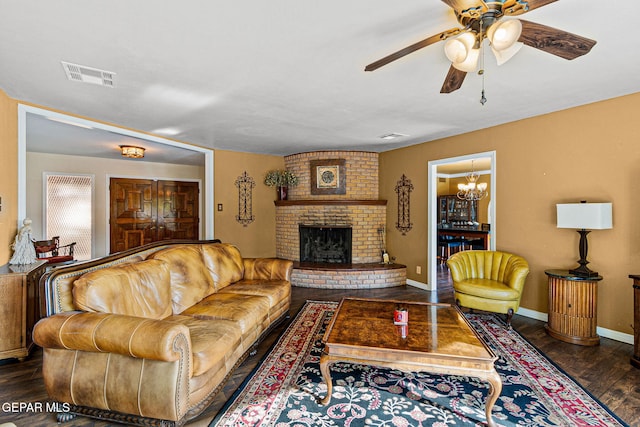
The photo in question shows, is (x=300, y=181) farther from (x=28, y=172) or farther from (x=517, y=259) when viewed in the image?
(x=28, y=172)

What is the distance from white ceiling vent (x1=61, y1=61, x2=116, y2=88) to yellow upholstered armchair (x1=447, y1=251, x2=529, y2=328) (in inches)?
157

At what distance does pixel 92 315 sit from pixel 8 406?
3.16 ft

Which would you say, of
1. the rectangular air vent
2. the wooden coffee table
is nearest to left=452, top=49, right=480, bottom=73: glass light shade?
the wooden coffee table

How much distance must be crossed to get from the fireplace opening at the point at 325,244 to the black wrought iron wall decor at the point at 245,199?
1094 millimetres

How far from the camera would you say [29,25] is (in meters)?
1.88

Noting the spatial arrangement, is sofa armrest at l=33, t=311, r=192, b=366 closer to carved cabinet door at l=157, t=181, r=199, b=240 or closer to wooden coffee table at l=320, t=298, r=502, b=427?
wooden coffee table at l=320, t=298, r=502, b=427

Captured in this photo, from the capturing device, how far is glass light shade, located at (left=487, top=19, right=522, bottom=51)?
1493 millimetres

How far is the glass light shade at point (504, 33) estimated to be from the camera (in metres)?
1.49

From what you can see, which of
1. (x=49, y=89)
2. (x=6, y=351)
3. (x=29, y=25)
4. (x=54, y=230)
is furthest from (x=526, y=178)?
(x=54, y=230)

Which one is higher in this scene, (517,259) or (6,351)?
(517,259)

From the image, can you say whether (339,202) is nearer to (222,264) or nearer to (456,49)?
(222,264)

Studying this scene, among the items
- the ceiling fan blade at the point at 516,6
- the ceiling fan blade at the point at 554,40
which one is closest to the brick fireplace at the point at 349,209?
the ceiling fan blade at the point at 554,40

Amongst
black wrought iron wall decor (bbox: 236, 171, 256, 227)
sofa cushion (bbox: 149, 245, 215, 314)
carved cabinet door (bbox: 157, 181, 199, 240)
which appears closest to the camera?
sofa cushion (bbox: 149, 245, 215, 314)

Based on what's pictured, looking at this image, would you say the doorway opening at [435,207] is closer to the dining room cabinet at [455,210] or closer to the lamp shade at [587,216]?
the lamp shade at [587,216]
